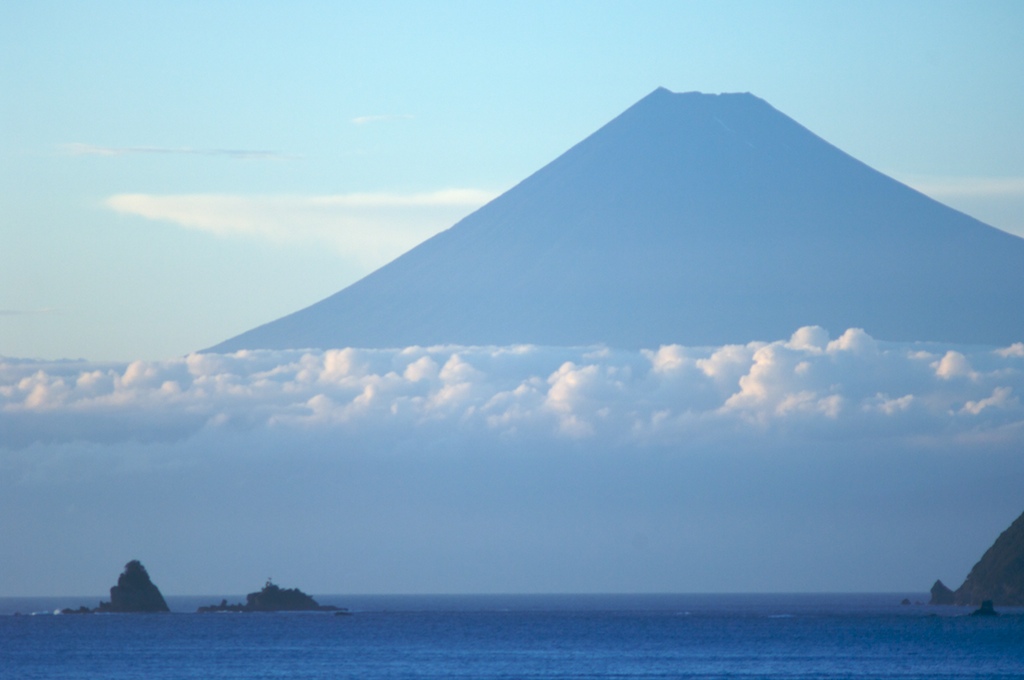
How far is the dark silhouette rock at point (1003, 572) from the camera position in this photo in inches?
5079

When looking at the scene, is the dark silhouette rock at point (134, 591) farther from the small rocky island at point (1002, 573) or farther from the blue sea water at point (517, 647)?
the small rocky island at point (1002, 573)

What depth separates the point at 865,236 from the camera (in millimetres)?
149000

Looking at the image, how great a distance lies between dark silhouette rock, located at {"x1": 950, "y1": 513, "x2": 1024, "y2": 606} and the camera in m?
129

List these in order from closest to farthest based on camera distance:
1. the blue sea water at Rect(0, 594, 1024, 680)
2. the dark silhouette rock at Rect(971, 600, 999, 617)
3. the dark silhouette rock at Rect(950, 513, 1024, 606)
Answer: the blue sea water at Rect(0, 594, 1024, 680), the dark silhouette rock at Rect(971, 600, 999, 617), the dark silhouette rock at Rect(950, 513, 1024, 606)

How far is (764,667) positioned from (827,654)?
1087cm

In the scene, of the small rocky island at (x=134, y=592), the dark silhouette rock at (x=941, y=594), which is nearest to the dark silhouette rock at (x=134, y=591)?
the small rocky island at (x=134, y=592)

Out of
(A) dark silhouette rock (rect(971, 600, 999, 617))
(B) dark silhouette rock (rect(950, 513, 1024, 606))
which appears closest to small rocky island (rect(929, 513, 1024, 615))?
(B) dark silhouette rock (rect(950, 513, 1024, 606))

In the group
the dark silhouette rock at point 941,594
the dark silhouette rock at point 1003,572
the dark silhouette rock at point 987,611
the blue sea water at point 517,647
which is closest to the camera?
the blue sea water at point 517,647

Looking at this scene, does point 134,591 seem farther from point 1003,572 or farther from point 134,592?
point 1003,572

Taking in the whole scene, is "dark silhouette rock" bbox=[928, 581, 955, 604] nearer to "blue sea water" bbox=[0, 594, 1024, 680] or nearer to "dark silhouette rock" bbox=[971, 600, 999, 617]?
"blue sea water" bbox=[0, 594, 1024, 680]

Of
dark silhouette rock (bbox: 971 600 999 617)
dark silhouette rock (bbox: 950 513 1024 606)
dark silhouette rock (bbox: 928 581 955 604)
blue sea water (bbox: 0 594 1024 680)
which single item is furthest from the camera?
dark silhouette rock (bbox: 928 581 955 604)

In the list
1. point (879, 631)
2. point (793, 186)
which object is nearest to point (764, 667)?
point (879, 631)

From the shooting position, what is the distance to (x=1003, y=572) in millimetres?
132625

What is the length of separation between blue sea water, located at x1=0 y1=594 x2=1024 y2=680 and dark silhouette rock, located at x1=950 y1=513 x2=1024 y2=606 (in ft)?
8.69
